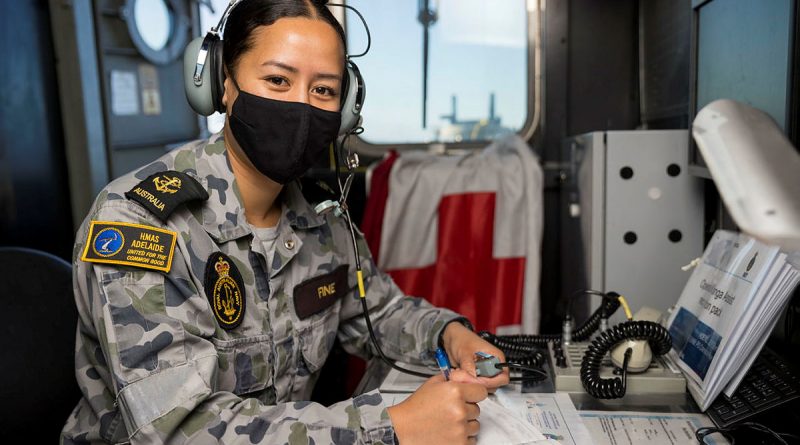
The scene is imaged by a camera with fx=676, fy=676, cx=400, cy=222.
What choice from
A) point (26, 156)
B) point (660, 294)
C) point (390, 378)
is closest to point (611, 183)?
point (660, 294)

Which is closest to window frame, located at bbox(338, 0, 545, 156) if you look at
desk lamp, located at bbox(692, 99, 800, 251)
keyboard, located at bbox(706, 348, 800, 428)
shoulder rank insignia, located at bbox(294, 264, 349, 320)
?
shoulder rank insignia, located at bbox(294, 264, 349, 320)

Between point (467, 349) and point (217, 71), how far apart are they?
692 mm

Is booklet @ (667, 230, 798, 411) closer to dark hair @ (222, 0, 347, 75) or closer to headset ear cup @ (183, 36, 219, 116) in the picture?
dark hair @ (222, 0, 347, 75)

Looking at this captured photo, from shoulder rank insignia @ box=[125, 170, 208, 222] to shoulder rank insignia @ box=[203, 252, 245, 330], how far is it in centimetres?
11

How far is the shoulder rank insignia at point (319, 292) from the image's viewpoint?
1.30 metres

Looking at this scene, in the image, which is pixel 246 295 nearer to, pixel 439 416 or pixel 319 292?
pixel 319 292

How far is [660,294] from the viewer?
1.76m

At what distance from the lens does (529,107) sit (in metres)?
2.68

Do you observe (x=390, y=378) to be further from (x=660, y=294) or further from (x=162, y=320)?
(x=660, y=294)

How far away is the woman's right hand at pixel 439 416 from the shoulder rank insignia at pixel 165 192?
482 mm

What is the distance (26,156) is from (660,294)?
1991 millimetres

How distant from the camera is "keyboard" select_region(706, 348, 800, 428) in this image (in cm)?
101

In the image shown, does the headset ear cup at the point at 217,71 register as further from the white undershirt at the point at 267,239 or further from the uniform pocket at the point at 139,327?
the uniform pocket at the point at 139,327

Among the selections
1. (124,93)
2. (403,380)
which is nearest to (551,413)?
(403,380)
